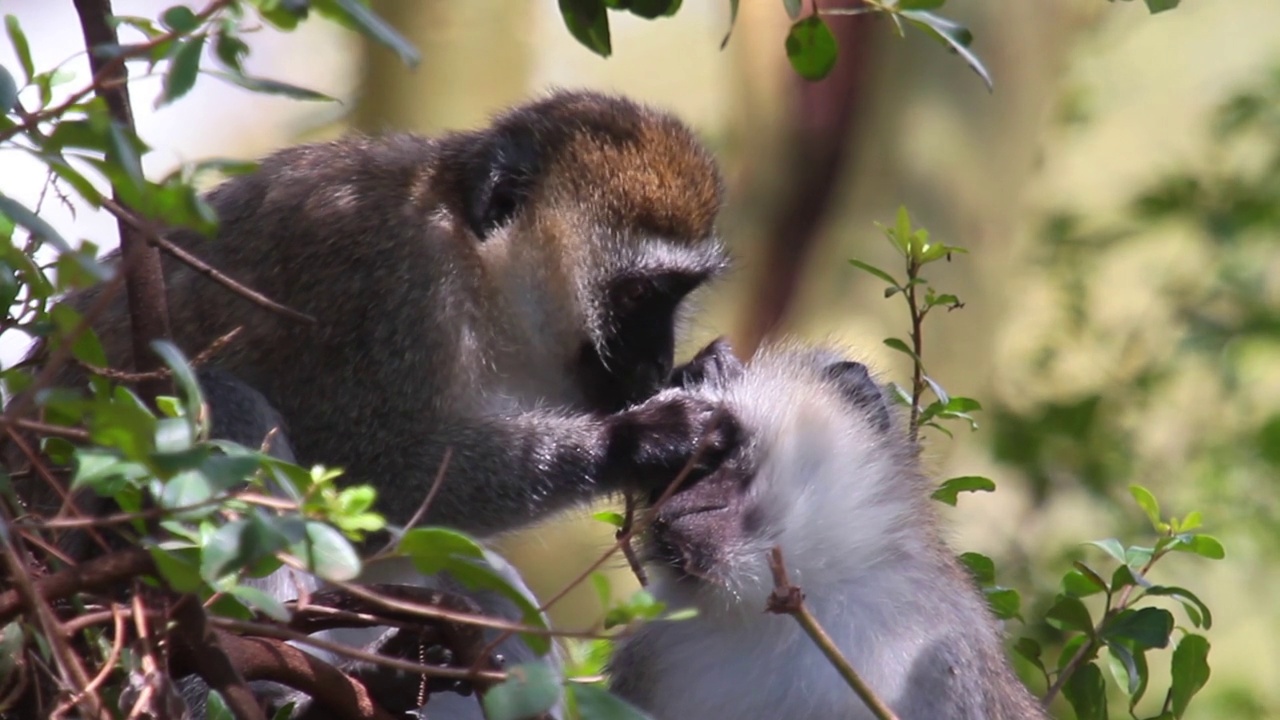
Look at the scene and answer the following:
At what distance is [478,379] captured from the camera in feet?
9.23

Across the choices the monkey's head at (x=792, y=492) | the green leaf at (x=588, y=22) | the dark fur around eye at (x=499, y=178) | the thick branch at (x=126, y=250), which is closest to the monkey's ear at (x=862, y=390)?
the monkey's head at (x=792, y=492)

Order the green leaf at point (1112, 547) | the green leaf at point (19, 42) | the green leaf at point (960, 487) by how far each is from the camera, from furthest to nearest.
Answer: the green leaf at point (960, 487) → the green leaf at point (1112, 547) → the green leaf at point (19, 42)

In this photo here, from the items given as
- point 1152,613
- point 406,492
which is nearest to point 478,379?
point 406,492

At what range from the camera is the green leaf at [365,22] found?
1296 millimetres

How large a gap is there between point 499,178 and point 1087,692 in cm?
150

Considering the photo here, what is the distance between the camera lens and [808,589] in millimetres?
2166

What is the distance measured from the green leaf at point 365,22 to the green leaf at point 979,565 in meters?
1.25

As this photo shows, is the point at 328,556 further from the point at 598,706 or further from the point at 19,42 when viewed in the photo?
the point at 19,42

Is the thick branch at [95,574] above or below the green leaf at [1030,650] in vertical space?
above

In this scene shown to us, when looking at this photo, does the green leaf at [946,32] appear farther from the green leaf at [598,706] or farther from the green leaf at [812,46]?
the green leaf at [598,706]

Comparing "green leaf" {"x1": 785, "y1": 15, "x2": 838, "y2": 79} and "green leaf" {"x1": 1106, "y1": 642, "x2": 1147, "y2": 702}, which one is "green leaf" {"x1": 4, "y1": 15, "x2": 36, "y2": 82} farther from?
"green leaf" {"x1": 1106, "y1": 642, "x2": 1147, "y2": 702}

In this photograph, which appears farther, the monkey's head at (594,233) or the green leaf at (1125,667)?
the monkey's head at (594,233)

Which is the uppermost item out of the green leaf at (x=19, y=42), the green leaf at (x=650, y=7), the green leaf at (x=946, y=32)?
the green leaf at (x=946, y=32)

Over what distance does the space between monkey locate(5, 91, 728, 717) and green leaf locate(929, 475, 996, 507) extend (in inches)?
14.9
